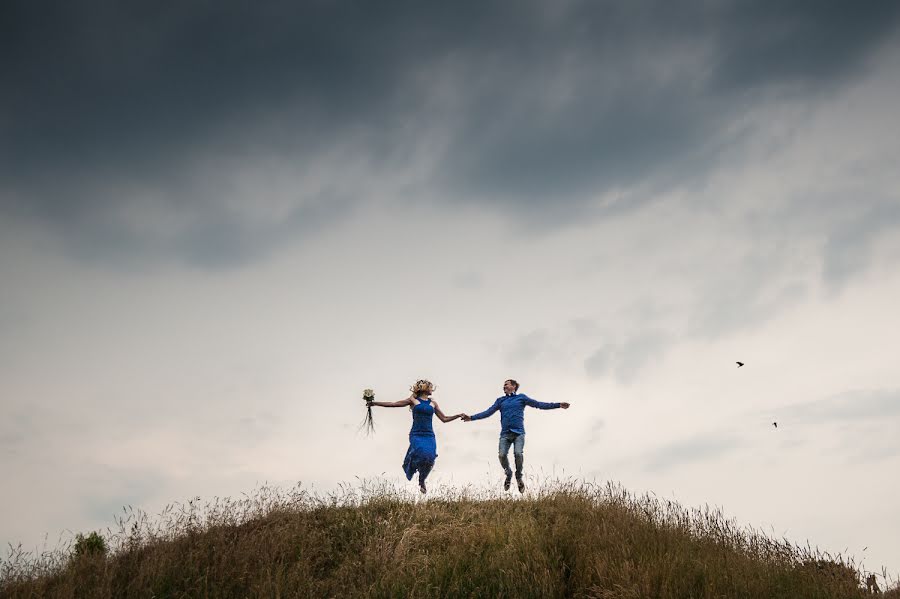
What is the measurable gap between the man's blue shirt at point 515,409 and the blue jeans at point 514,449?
3.7 inches

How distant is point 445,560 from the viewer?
25.4 ft

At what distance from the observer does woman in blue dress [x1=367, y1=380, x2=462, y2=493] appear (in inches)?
455

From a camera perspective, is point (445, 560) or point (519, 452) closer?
point (445, 560)

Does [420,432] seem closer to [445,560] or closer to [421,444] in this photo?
[421,444]

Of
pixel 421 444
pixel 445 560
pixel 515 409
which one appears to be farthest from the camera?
pixel 515 409

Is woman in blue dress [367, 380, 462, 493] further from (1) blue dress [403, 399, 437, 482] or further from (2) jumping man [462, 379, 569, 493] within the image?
(2) jumping man [462, 379, 569, 493]

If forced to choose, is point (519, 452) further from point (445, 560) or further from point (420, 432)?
point (445, 560)

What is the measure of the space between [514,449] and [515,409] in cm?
79

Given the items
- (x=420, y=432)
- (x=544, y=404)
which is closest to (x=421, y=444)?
(x=420, y=432)

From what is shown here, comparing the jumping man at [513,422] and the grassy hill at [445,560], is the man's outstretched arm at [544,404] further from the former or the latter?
the grassy hill at [445,560]

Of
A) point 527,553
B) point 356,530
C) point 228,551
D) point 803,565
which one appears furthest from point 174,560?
point 803,565

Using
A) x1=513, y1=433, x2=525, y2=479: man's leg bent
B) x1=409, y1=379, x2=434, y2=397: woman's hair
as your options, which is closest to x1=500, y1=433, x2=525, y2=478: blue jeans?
x1=513, y1=433, x2=525, y2=479: man's leg bent

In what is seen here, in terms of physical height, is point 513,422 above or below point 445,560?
above

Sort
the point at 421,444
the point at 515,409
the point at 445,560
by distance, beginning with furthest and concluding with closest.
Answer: the point at 515,409, the point at 421,444, the point at 445,560
